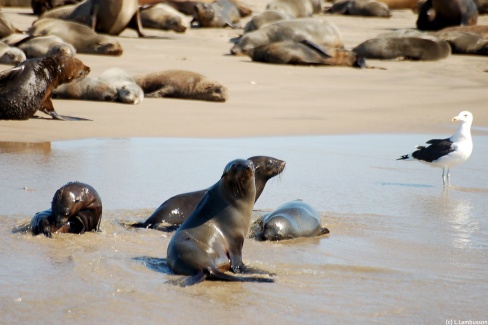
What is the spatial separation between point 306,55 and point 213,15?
6.12 metres

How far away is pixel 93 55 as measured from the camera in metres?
13.6

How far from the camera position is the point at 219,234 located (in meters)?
4.14

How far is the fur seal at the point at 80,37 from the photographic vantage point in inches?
531

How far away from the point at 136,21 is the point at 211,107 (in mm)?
7295

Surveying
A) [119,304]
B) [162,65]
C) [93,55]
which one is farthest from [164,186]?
[93,55]

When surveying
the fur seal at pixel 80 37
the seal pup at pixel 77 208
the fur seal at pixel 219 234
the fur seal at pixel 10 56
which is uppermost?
the fur seal at pixel 219 234

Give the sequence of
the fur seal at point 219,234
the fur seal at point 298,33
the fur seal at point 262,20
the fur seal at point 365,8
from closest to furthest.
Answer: the fur seal at point 219,234, the fur seal at point 298,33, the fur seal at point 262,20, the fur seal at point 365,8

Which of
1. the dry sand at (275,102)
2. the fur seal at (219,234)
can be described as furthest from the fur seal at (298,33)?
the fur seal at (219,234)

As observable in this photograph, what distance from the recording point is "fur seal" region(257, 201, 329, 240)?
4.80 meters

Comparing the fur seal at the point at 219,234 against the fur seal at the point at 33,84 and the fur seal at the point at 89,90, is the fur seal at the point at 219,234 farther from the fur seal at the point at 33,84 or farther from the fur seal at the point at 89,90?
the fur seal at the point at 89,90

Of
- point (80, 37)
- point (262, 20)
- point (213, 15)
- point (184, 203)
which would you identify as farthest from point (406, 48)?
point (184, 203)

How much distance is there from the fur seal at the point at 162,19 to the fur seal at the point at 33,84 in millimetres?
8582

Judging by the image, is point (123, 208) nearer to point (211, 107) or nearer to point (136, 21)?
point (211, 107)

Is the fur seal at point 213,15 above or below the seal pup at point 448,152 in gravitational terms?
below
